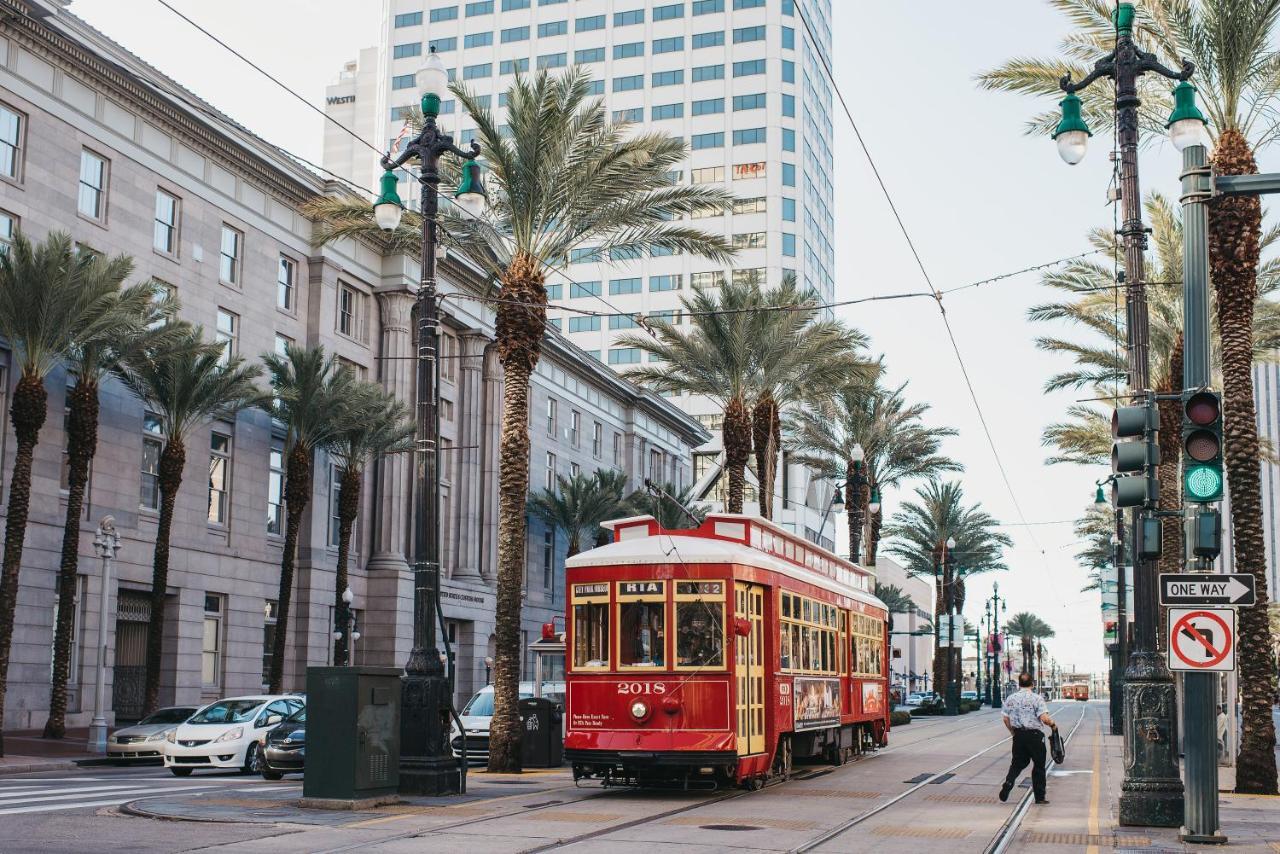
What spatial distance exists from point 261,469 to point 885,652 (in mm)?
21509

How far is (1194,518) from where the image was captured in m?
12.8

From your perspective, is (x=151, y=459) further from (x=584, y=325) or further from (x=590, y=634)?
(x=584, y=325)

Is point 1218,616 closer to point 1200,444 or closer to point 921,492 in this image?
point 1200,444

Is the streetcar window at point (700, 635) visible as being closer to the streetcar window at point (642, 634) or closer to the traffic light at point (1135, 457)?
the streetcar window at point (642, 634)

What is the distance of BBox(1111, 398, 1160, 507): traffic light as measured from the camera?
13.9 m

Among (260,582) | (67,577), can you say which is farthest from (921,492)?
(67,577)

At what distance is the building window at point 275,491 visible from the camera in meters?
44.9

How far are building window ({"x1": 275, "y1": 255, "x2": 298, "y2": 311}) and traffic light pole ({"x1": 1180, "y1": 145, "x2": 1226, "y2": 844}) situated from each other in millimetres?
35247

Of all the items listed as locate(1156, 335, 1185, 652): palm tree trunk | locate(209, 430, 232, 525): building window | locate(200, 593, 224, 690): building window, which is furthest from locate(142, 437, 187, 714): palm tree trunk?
locate(1156, 335, 1185, 652): palm tree trunk

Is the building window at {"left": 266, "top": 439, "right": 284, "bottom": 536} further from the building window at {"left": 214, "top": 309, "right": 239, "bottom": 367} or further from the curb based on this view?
the curb

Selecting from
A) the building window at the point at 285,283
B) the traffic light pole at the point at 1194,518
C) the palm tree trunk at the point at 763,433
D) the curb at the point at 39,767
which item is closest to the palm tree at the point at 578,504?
the building window at the point at 285,283

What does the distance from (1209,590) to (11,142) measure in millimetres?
30140

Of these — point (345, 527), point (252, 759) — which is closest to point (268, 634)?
point (345, 527)

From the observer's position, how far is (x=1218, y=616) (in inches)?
509
